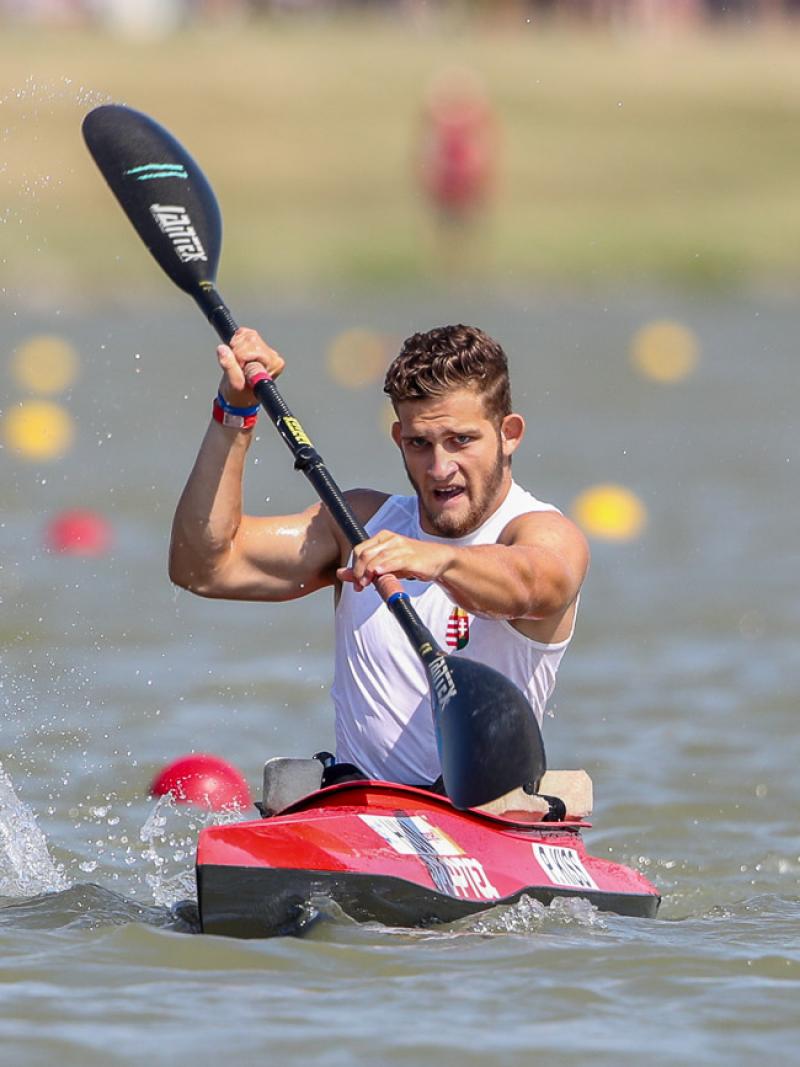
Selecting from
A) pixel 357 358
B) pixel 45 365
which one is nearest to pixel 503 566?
pixel 45 365

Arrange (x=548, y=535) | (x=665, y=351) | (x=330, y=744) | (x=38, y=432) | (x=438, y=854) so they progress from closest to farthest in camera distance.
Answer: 1. (x=438, y=854)
2. (x=548, y=535)
3. (x=330, y=744)
4. (x=38, y=432)
5. (x=665, y=351)

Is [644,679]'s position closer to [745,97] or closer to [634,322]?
[634,322]

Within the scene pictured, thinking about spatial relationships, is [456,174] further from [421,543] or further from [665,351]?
[421,543]

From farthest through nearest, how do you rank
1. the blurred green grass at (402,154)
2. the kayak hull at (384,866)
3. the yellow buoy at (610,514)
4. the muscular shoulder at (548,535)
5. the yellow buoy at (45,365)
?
the blurred green grass at (402,154), the yellow buoy at (45,365), the yellow buoy at (610,514), the muscular shoulder at (548,535), the kayak hull at (384,866)

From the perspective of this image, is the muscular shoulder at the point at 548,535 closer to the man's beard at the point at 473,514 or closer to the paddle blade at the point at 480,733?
the man's beard at the point at 473,514

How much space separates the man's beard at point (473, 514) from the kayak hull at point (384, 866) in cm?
68

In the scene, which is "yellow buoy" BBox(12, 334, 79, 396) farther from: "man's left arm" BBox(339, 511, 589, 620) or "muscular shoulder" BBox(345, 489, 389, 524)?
"man's left arm" BBox(339, 511, 589, 620)

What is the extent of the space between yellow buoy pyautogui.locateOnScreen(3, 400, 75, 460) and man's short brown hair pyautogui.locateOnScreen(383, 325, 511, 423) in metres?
9.19

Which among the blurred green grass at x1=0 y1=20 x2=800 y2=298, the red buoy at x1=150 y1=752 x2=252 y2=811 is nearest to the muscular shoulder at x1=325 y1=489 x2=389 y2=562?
the red buoy at x1=150 y1=752 x2=252 y2=811

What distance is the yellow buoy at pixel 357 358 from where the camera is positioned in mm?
18828

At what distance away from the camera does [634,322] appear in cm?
2286

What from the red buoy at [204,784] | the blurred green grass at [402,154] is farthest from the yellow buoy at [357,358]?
the red buoy at [204,784]

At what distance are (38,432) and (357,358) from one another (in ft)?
18.4

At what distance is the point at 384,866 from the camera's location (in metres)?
4.81
